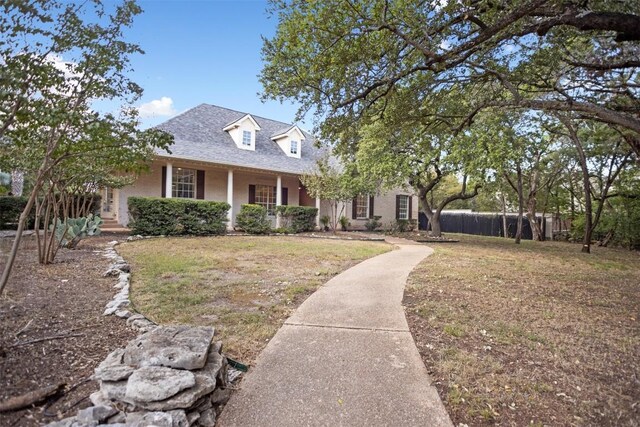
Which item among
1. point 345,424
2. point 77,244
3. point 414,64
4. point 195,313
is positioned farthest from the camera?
point 77,244

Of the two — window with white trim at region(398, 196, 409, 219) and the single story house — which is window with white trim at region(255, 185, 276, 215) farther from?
window with white trim at region(398, 196, 409, 219)

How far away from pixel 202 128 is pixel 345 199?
23.8 feet

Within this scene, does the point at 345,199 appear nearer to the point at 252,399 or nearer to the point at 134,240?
the point at 134,240

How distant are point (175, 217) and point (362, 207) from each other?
10.8 meters

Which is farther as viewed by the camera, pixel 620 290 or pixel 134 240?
pixel 134 240

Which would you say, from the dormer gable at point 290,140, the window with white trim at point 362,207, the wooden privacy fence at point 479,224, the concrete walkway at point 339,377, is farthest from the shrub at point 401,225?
the concrete walkway at point 339,377

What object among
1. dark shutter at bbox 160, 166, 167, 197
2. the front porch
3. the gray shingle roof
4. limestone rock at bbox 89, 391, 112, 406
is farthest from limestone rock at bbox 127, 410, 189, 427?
dark shutter at bbox 160, 166, 167, 197

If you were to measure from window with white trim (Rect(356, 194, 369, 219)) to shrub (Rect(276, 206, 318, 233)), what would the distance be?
12.4 feet

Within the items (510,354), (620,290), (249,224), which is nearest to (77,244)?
(249,224)

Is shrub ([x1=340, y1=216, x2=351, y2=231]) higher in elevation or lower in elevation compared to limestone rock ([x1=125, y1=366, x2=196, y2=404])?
higher

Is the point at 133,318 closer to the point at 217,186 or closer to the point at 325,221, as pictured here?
the point at 217,186

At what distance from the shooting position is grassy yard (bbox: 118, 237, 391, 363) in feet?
12.8

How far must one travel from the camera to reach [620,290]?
6.14 m

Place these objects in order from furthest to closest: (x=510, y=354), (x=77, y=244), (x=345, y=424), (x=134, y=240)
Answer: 1. (x=134, y=240)
2. (x=77, y=244)
3. (x=510, y=354)
4. (x=345, y=424)
